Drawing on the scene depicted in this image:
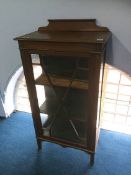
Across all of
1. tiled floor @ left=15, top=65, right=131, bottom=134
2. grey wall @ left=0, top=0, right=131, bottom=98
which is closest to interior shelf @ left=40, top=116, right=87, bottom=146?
tiled floor @ left=15, top=65, right=131, bottom=134

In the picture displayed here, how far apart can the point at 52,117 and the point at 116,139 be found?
0.70 meters

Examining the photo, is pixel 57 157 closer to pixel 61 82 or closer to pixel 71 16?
pixel 61 82

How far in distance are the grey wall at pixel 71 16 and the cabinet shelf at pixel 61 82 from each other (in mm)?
321

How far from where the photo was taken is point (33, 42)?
1.04 meters

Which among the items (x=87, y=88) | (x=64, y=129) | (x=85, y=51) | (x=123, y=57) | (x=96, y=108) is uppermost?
(x=85, y=51)

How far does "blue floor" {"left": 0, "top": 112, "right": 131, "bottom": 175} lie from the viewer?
1.45 metres

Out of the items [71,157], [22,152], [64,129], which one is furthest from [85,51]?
[22,152]

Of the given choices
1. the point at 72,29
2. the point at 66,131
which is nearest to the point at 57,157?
the point at 66,131

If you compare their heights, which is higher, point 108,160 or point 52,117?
point 52,117

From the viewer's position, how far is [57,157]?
1560mm

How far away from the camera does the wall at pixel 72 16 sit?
44.7 inches

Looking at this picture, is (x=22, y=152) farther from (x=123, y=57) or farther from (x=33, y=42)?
(x=123, y=57)

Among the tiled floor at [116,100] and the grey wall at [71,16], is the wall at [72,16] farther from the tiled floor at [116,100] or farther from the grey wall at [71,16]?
the tiled floor at [116,100]

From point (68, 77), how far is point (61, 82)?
7 centimetres
